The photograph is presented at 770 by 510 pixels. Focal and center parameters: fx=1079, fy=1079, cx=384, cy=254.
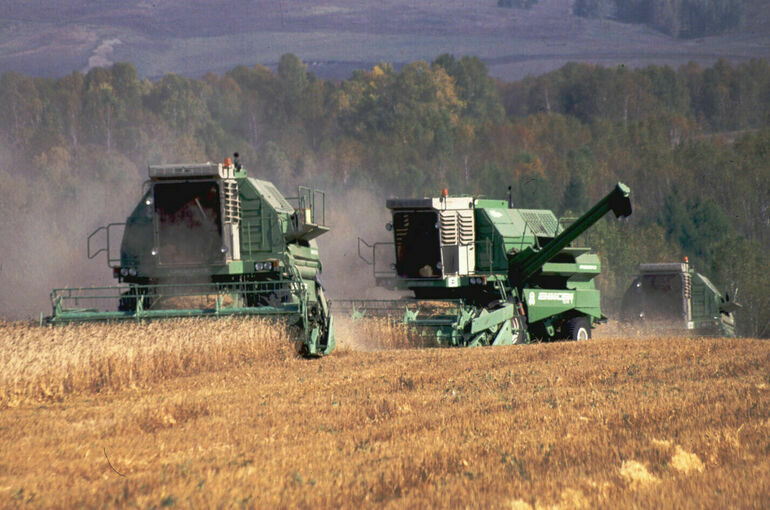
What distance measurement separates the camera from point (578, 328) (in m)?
20.7

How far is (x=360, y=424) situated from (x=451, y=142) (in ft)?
213

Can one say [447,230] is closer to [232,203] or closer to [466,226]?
[466,226]

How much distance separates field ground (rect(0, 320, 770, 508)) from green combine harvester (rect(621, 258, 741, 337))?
17.4m

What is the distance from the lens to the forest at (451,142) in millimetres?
53312

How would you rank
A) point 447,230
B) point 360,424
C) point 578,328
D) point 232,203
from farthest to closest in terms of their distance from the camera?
1. point 578,328
2. point 447,230
3. point 232,203
4. point 360,424

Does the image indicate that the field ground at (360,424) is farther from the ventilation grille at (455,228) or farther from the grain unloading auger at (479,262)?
the ventilation grille at (455,228)

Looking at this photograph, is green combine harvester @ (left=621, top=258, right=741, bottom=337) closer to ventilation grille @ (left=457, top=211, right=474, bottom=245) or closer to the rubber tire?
the rubber tire

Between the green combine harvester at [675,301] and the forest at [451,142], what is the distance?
22.5 ft

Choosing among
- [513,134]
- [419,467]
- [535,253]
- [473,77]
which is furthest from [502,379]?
[473,77]

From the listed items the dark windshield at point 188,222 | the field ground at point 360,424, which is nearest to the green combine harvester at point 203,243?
the dark windshield at point 188,222

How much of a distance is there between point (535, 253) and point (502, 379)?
7303 millimetres

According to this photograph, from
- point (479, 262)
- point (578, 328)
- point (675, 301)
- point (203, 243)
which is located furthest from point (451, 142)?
point (203, 243)

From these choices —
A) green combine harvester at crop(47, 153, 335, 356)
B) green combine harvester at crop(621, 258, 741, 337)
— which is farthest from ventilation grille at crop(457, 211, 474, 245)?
green combine harvester at crop(621, 258, 741, 337)

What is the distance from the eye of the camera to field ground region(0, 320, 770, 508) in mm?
6328
